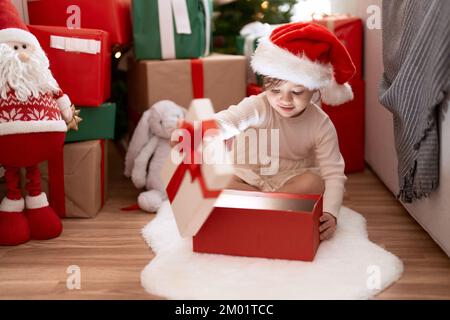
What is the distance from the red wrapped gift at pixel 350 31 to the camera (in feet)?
7.36

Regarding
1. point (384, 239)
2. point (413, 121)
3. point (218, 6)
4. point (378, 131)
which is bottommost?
point (384, 239)

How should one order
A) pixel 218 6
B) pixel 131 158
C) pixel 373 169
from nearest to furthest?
1. pixel 131 158
2. pixel 373 169
3. pixel 218 6

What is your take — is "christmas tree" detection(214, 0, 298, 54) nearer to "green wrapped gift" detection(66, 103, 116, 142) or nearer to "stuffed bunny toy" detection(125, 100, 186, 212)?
"stuffed bunny toy" detection(125, 100, 186, 212)

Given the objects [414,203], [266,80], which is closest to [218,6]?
[266,80]

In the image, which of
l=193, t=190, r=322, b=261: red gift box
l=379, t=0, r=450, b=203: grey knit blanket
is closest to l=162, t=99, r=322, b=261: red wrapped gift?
l=193, t=190, r=322, b=261: red gift box

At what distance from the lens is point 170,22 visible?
2102 mm

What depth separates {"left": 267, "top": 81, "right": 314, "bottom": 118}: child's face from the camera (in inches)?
63.6

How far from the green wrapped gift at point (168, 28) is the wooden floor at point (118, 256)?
52 cm

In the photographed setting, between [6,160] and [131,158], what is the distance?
539 millimetres

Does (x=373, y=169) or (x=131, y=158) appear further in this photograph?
(x=373, y=169)

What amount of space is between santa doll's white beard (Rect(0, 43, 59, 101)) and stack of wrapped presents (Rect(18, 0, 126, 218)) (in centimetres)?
20

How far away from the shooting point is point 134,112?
235 centimetres

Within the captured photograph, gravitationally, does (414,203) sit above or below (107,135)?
below
